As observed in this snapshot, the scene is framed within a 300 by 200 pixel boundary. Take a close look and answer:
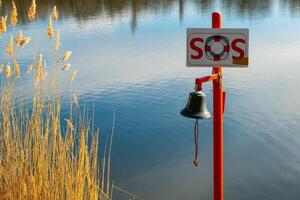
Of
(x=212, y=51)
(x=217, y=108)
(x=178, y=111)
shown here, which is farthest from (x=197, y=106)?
→ (x=178, y=111)

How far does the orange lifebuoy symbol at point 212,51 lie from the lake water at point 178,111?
241 cm

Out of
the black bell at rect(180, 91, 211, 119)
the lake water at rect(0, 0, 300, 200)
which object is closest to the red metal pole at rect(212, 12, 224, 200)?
the black bell at rect(180, 91, 211, 119)

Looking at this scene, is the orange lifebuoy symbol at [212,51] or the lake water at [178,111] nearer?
the orange lifebuoy symbol at [212,51]

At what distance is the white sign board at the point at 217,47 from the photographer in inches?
99.7

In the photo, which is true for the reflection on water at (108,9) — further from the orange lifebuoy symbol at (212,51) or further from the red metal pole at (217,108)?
the orange lifebuoy symbol at (212,51)

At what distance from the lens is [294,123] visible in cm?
639

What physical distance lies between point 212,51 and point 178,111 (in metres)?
4.61

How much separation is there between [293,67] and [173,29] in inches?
262

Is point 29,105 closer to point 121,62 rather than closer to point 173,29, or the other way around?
point 121,62

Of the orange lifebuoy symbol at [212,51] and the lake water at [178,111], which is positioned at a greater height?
the orange lifebuoy symbol at [212,51]

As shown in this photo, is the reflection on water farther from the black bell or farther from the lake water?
the black bell

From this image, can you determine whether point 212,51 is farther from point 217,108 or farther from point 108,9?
point 108,9

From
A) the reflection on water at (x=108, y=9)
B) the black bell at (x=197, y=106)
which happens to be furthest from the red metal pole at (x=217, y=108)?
the reflection on water at (x=108, y=9)

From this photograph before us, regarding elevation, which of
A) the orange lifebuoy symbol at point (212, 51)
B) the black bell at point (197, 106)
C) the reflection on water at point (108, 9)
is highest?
the reflection on water at point (108, 9)
